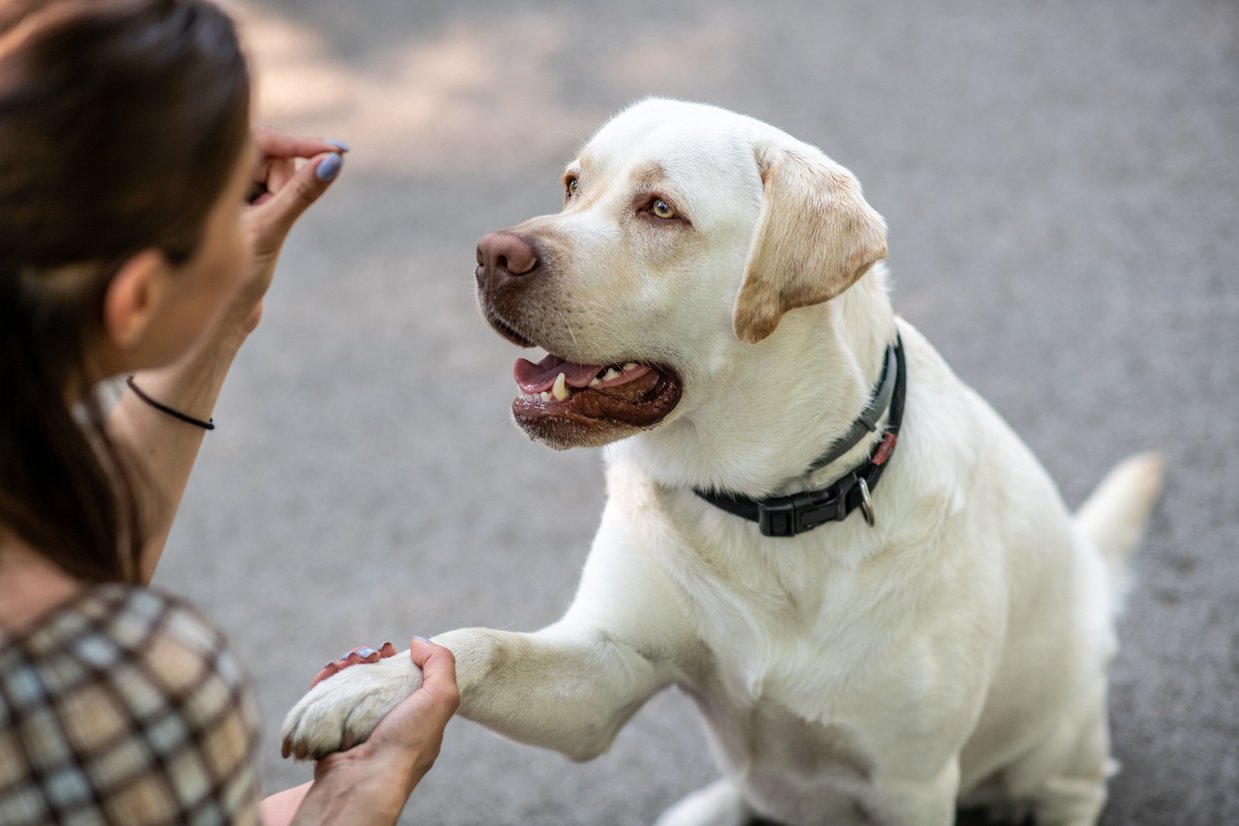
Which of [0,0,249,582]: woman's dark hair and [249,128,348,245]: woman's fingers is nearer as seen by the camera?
[0,0,249,582]: woman's dark hair

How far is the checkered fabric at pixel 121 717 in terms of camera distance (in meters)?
1.07

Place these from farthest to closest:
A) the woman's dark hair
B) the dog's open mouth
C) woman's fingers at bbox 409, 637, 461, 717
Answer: the dog's open mouth → woman's fingers at bbox 409, 637, 461, 717 → the woman's dark hair

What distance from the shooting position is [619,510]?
2010 mm

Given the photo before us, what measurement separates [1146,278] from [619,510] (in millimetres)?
2593

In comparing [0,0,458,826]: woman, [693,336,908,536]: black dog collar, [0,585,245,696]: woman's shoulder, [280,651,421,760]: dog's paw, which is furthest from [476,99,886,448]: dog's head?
[0,585,245,696]: woman's shoulder

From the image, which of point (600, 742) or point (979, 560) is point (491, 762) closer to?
A: point (600, 742)

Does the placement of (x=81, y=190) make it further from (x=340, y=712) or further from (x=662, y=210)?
(x=662, y=210)

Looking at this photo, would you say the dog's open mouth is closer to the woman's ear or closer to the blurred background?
the woman's ear

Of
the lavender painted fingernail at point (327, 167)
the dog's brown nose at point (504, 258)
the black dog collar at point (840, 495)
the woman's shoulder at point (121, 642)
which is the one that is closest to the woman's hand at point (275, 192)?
the lavender painted fingernail at point (327, 167)

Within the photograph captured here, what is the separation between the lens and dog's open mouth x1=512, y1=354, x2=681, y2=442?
1.78m

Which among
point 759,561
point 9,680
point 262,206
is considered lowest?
point 759,561

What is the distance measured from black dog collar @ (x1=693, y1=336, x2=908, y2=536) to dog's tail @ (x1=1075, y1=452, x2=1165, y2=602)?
95 cm

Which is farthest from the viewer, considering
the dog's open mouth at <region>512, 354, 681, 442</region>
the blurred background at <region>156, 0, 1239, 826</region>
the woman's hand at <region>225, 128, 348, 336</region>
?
the blurred background at <region>156, 0, 1239, 826</region>

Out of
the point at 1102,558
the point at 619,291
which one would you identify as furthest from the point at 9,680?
the point at 1102,558
